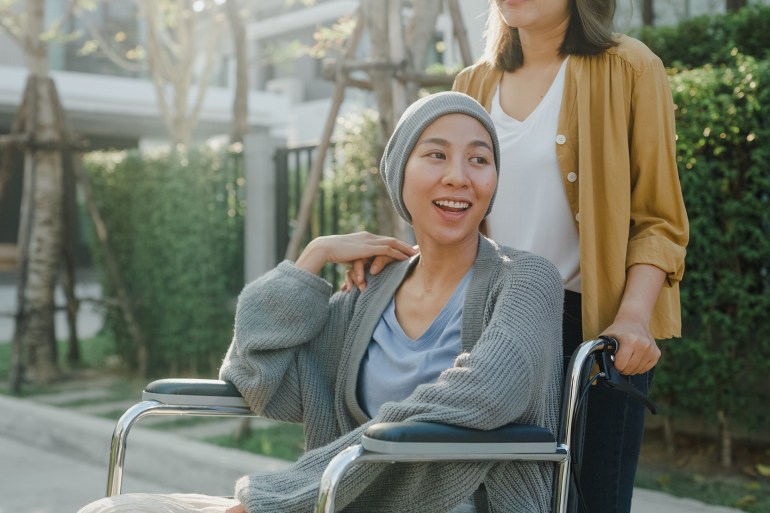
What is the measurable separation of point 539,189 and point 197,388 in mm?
914

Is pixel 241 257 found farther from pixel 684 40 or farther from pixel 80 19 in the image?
pixel 80 19

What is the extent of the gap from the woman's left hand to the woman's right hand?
→ 0.59 meters

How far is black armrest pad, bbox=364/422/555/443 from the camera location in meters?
1.79

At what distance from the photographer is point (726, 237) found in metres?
4.61

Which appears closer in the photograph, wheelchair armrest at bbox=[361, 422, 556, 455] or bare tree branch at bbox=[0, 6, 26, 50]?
wheelchair armrest at bbox=[361, 422, 556, 455]

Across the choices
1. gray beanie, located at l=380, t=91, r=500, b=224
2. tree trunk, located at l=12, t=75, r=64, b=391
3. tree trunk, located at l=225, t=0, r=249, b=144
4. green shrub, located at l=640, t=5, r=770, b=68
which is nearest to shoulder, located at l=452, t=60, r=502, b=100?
gray beanie, located at l=380, t=91, r=500, b=224

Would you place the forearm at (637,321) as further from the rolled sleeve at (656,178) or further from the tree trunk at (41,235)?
the tree trunk at (41,235)

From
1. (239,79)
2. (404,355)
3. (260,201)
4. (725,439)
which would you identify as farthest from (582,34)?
(239,79)

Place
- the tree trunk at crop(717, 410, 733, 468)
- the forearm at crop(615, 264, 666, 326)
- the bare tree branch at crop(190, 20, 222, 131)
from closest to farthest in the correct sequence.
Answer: the forearm at crop(615, 264, 666, 326) < the tree trunk at crop(717, 410, 733, 468) < the bare tree branch at crop(190, 20, 222, 131)

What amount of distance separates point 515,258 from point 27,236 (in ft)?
20.7

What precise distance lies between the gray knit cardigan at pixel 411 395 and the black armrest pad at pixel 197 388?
0.10 feet

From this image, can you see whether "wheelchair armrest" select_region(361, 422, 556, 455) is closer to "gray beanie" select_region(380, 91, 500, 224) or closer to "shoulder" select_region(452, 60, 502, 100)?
"gray beanie" select_region(380, 91, 500, 224)

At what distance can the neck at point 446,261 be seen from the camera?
7.59 ft

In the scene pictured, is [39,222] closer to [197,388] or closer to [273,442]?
[273,442]
